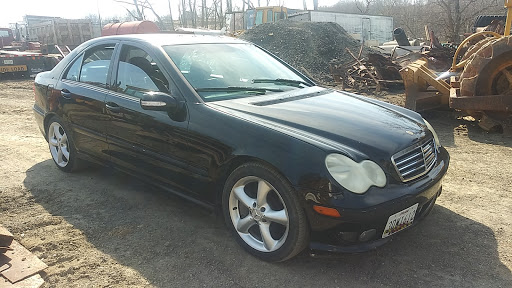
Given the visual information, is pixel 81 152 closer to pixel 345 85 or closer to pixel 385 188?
pixel 385 188

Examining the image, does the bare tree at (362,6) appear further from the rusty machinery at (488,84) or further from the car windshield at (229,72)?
the car windshield at (229,72)

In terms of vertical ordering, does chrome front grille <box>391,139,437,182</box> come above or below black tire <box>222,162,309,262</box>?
above

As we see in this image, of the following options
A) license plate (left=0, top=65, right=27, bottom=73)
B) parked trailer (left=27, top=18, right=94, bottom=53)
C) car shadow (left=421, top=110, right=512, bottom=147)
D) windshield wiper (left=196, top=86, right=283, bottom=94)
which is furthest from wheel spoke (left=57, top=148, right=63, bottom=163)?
parked trailer (left=27, top=18, right=94, bottom=53)

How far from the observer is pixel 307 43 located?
1625 cm

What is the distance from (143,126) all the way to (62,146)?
1.88m

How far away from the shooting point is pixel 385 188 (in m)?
2.53

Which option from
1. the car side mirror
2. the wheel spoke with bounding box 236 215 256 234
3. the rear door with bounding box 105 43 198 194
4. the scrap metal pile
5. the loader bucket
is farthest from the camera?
the scrap metal pile

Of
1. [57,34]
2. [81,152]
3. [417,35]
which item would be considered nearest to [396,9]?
[417,35]

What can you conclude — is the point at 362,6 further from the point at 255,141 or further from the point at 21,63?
the point at 255,141

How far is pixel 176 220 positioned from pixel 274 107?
4.46 ft

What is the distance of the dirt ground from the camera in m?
2.68

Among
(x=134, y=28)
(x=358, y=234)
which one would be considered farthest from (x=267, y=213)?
(x=134, y=28)

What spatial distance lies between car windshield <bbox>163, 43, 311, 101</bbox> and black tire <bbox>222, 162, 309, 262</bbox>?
0.82 m

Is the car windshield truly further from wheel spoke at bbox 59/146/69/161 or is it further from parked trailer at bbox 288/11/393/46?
parked trailer at bbox 288/11/393/46
